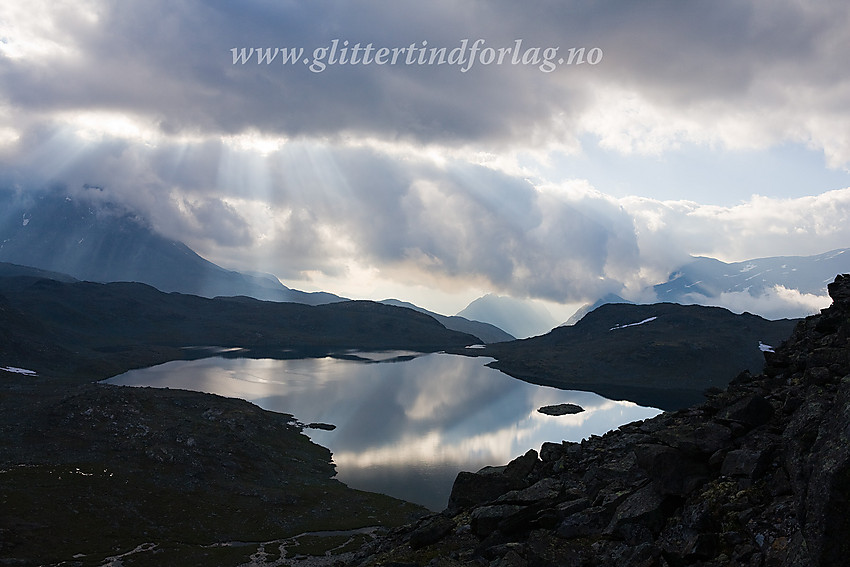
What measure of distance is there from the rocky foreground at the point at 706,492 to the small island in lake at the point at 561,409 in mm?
150930

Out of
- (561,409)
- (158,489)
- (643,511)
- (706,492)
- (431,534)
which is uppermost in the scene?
(561,409)

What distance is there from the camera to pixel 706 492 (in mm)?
17547

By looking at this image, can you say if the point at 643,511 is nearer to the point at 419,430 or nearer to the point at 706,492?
the point at 706,492

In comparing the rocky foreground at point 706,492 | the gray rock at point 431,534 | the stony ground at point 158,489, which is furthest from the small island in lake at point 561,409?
the gray rock at point 431,534

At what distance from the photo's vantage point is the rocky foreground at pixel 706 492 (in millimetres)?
12062

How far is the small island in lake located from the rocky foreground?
5942 inches

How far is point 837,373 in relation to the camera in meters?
20.1

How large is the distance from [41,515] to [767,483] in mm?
80062

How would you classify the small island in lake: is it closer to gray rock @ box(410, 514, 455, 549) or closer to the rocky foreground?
the rocky foreground

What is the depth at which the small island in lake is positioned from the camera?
176m

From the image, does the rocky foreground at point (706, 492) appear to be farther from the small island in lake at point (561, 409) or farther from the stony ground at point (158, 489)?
the small island in lake at point (561, 409)

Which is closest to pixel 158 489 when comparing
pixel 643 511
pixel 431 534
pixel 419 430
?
pixel 431 534

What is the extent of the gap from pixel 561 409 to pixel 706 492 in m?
172

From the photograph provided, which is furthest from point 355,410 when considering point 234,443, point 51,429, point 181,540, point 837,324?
point 837,324
